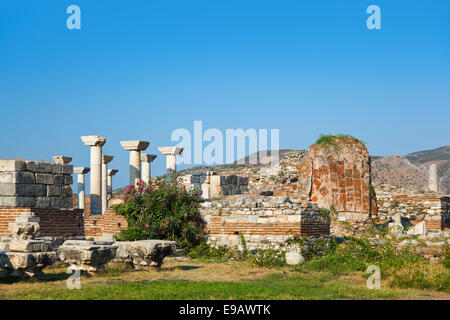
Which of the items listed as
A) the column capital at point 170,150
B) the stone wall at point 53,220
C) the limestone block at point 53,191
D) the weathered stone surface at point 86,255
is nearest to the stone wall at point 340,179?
the stone wall at point 53,220

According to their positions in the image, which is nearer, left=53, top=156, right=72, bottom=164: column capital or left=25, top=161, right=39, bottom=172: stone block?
left=25, top=161, right=39, bottom=172: stone block

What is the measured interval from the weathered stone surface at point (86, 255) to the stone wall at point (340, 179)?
32.2 feet

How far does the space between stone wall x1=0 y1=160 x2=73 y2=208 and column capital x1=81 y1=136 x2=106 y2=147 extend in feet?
28.0

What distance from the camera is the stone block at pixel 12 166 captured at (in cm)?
1391

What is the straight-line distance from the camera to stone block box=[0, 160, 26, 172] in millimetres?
13906

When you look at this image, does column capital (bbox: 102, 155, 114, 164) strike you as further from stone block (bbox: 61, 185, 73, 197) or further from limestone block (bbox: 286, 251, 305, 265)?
limestone block (bbox: 286, 251, 305, 265)

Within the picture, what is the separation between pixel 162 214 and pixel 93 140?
937 cm

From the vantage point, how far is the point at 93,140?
23.7m

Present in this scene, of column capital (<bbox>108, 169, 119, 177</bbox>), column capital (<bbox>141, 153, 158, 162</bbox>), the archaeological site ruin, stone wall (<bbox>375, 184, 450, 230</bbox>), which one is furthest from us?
column capital (<bbox>108, 169, 119, 177</bbox>)

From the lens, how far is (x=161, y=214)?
1555 centimetres

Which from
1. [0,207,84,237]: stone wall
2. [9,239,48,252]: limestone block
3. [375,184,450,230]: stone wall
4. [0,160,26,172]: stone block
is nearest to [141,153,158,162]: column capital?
[375,184,450,230]: stone wall

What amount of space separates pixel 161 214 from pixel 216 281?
18.5 feet
